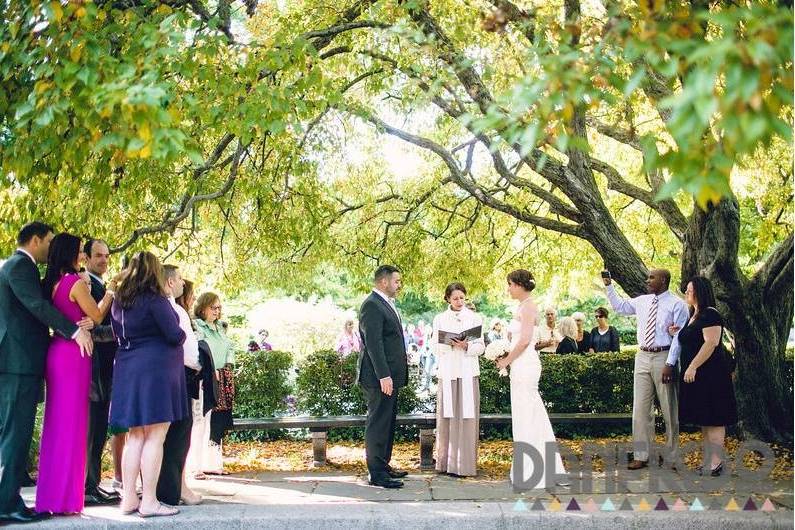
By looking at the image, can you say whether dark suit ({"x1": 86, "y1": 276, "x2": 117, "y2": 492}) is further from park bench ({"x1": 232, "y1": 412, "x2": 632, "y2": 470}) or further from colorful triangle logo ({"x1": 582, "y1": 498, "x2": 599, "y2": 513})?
colorful triangle logo ({"x1": 582, "y1": 498, "x2": 599, "y2": 513})

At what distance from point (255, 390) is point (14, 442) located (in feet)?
18.3

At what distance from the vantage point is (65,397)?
681 centimetres

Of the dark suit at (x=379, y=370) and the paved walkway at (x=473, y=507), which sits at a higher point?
the dark suit at (x=379, y=370)

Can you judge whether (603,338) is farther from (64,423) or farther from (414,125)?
(64,423)

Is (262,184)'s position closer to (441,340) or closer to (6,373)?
(441,340)

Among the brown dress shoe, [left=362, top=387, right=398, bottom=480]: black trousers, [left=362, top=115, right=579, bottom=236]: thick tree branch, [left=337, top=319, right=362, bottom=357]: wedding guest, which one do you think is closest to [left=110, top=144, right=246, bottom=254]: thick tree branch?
[left=362, top=115, right=579, bottom=236]: thick tree branch

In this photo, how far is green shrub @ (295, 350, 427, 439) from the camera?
1211cm

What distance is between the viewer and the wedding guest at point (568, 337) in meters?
13.3

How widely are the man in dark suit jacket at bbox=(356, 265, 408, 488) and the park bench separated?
43.7 inches

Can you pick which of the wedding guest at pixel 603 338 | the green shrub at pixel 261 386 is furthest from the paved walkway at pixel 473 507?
the wedding guest at pixel 603 338

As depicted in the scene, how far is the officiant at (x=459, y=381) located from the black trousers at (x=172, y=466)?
9.47ft

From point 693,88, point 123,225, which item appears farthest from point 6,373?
point 693,88

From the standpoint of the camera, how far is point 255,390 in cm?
1212

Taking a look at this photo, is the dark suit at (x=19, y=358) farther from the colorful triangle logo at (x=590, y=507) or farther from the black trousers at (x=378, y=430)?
the colorful triangle logo at (x=590, y=507)
